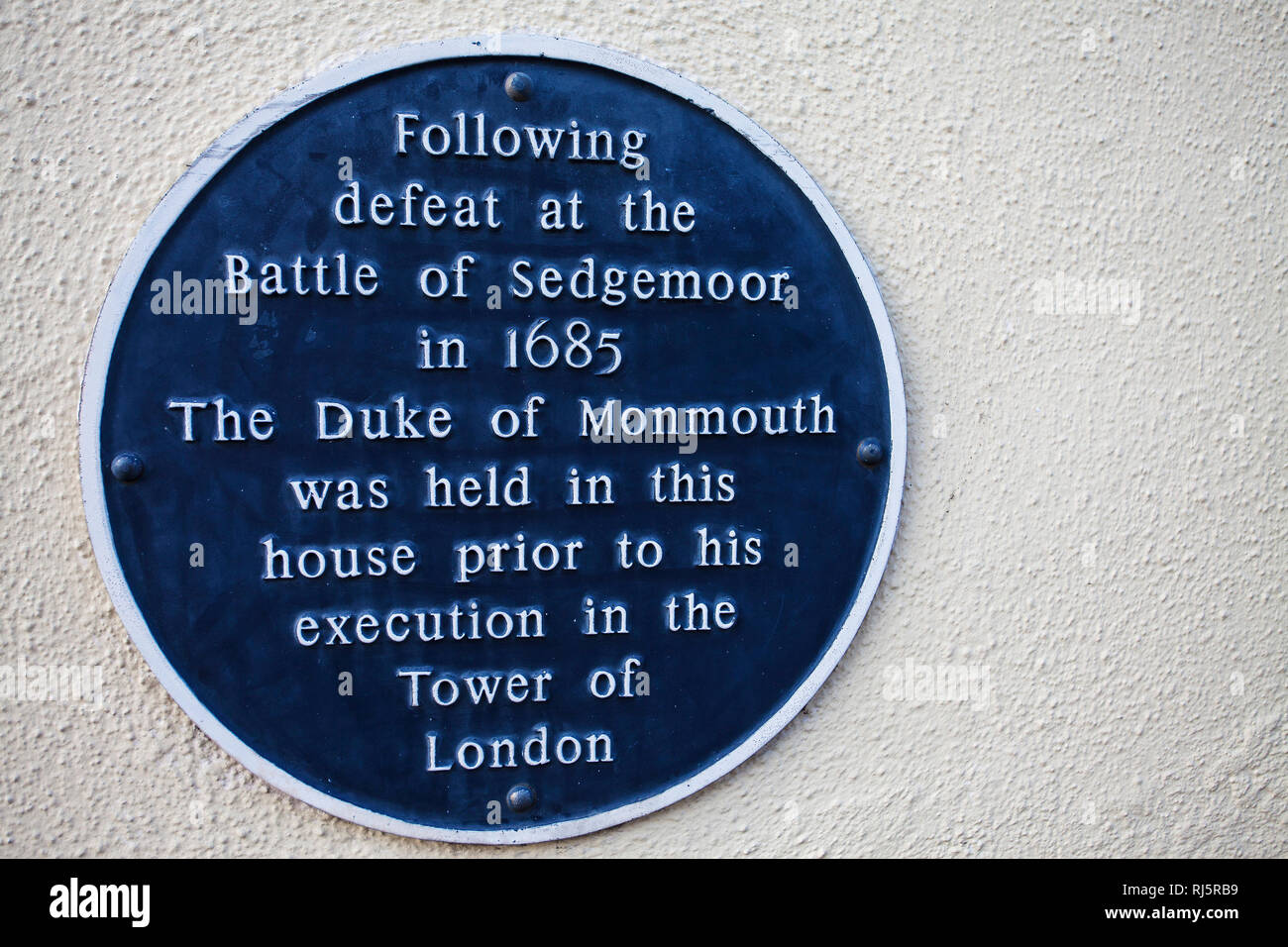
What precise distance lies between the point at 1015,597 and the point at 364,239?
1.13 meters

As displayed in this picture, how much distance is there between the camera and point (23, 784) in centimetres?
116

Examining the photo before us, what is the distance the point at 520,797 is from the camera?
1.20 metres

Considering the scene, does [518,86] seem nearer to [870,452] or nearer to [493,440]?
[493,440]

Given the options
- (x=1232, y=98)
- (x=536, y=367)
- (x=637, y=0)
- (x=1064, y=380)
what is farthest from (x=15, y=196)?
(x=1232, y=98)

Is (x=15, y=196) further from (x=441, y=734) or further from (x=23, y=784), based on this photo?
(x=441, y=734)

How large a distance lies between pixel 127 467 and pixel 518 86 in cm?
73

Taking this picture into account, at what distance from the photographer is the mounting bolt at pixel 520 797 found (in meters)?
1.20

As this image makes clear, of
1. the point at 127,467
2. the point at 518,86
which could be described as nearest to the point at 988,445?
the point at 518,86

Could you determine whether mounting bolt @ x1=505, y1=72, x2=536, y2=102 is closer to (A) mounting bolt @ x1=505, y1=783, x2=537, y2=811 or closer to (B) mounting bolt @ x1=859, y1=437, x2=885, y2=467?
(B) mounting bolt @ x1=859, y1=437, x2=885, y2=467

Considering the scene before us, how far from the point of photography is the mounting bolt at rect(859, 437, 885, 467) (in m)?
1.26

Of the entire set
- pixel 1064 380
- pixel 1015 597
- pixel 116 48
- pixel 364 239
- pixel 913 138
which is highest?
pixel 116 48

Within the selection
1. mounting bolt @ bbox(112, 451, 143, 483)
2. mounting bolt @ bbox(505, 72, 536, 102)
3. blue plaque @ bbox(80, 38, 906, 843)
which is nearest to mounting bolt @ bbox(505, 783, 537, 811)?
blue plaque @ bbox(80, 38, 906, 843)

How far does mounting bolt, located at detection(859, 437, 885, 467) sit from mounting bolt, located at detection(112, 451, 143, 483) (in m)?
1.00

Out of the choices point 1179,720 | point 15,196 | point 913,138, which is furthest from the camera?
point 1179,720
